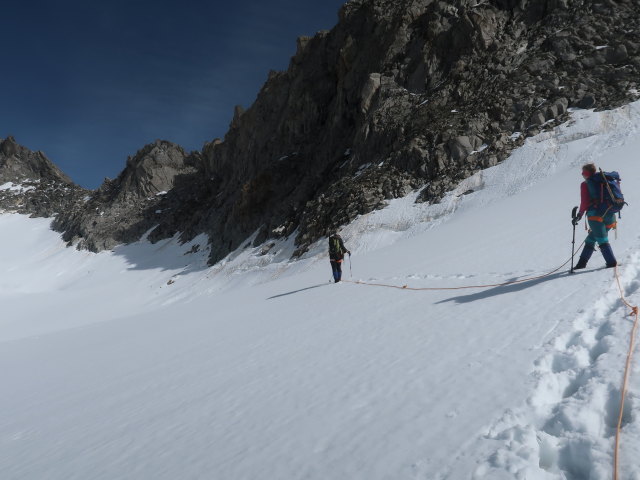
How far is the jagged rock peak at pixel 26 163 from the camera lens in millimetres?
110188

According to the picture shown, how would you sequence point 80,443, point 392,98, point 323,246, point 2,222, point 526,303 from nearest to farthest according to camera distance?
point 80,443 < point 526,303 < point 323,246 < point 392,98 < point 2,222

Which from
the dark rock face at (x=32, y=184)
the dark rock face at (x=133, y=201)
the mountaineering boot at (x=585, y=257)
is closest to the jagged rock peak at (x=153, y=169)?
the dark rock face at (x=133, y=201)

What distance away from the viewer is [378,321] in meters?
6.68

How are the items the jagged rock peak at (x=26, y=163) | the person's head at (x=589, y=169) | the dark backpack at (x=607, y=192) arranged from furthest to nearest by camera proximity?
the jagged rock peak at (x=26, y=163)
the person's head at (x=589, y=169)
the dark backpack at (x=607, y=192)

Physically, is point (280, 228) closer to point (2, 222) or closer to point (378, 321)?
point (378, 321)

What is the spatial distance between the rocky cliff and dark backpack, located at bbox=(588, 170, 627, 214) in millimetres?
18818

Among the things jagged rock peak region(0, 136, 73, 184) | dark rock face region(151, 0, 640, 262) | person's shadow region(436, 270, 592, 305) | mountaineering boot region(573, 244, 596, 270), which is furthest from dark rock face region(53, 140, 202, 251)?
mountaineering boot region(573, 244, 596, 270)

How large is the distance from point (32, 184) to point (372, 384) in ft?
441

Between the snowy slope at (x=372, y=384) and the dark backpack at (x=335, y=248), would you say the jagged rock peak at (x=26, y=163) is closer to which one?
the snowy slope at (x=372, y=384)

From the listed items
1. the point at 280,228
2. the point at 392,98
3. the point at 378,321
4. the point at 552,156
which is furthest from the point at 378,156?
the point at 378,321

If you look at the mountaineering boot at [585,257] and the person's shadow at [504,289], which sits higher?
the mountaineering boot at [585,257]

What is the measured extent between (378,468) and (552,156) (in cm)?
2474

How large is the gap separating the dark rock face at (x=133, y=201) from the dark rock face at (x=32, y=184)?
10868 mm

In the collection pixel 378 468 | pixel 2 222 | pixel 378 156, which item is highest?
pixel 2 222
